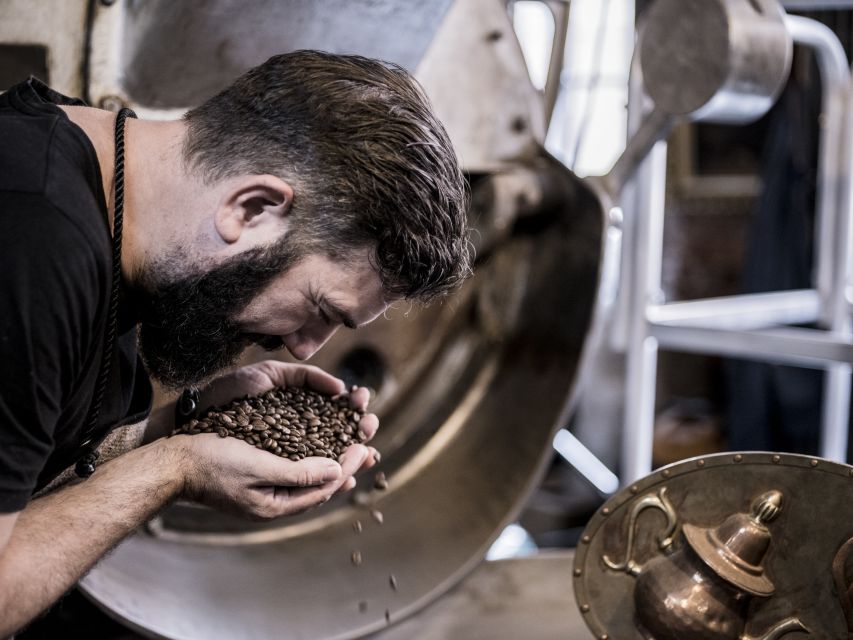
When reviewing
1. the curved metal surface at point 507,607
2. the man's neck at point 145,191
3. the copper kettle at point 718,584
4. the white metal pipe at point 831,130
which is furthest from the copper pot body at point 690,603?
the white metal pipe at point 831,130

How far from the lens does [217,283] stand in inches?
35.4

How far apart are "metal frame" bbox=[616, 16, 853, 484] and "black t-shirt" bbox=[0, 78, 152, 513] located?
1.02 meters

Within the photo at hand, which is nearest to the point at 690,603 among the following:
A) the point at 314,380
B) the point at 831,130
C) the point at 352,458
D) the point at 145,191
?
the point at 352,458

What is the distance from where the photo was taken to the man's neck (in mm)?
878

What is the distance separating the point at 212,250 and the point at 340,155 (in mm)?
146

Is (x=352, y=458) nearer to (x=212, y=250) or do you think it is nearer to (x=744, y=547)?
(x=212, y=250)

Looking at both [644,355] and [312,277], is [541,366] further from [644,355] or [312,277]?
[312,277]

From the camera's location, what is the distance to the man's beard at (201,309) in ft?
2.93

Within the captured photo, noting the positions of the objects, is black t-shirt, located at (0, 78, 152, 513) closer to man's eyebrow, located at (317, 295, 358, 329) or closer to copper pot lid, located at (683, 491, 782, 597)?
man's eyebrow, located at (317, 295, 358, 329)

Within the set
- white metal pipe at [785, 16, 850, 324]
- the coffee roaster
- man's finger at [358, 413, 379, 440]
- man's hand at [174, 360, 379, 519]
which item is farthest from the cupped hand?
white metal pipe at [785, 16, 850, 324]

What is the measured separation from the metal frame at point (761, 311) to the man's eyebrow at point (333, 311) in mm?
793

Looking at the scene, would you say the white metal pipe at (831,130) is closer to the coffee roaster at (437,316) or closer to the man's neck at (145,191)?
the coffee roaster at (437,316)

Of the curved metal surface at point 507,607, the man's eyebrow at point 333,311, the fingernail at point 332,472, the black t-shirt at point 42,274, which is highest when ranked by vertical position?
the black t-shirt at point 42,274

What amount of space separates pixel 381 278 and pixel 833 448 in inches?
49.8
